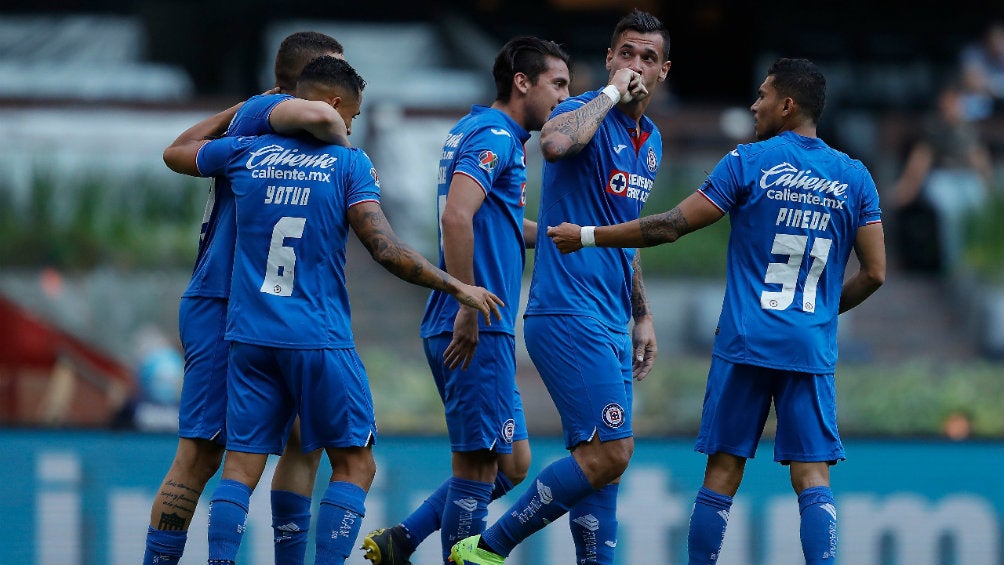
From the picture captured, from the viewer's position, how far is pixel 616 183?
6.44 meters

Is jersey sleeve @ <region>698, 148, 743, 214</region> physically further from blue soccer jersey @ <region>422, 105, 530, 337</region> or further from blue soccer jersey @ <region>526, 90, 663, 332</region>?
blue soccer jersey @ <region>422, 105, 530, 337</region>

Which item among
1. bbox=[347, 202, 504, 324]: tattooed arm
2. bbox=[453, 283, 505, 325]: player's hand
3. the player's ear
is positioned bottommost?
bbox=[453, 283, 505, 325]: player's hand

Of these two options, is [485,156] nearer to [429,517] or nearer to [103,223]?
[429,517]

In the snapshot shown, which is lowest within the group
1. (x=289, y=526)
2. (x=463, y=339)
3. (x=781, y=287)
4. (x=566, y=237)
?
(x=289, y=526)

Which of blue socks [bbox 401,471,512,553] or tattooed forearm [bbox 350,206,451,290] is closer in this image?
tattooed forearm [bbox 350,206,451,290]

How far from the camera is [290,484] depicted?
6.38 meters

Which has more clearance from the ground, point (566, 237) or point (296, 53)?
point (296, 53)

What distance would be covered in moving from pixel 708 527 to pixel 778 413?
1.90 feet

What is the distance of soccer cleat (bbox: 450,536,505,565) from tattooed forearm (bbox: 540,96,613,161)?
1712mm

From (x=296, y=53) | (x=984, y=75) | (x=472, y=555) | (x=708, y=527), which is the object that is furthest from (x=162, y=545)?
(x=984, y=75)

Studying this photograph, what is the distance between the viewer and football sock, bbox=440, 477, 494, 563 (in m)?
6.61

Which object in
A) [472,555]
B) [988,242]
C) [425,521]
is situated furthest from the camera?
[988,242]

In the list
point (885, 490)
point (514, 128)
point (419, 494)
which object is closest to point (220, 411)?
point (514, 128)

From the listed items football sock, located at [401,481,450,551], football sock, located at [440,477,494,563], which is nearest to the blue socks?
football sock, located at [401,481,450,551]
